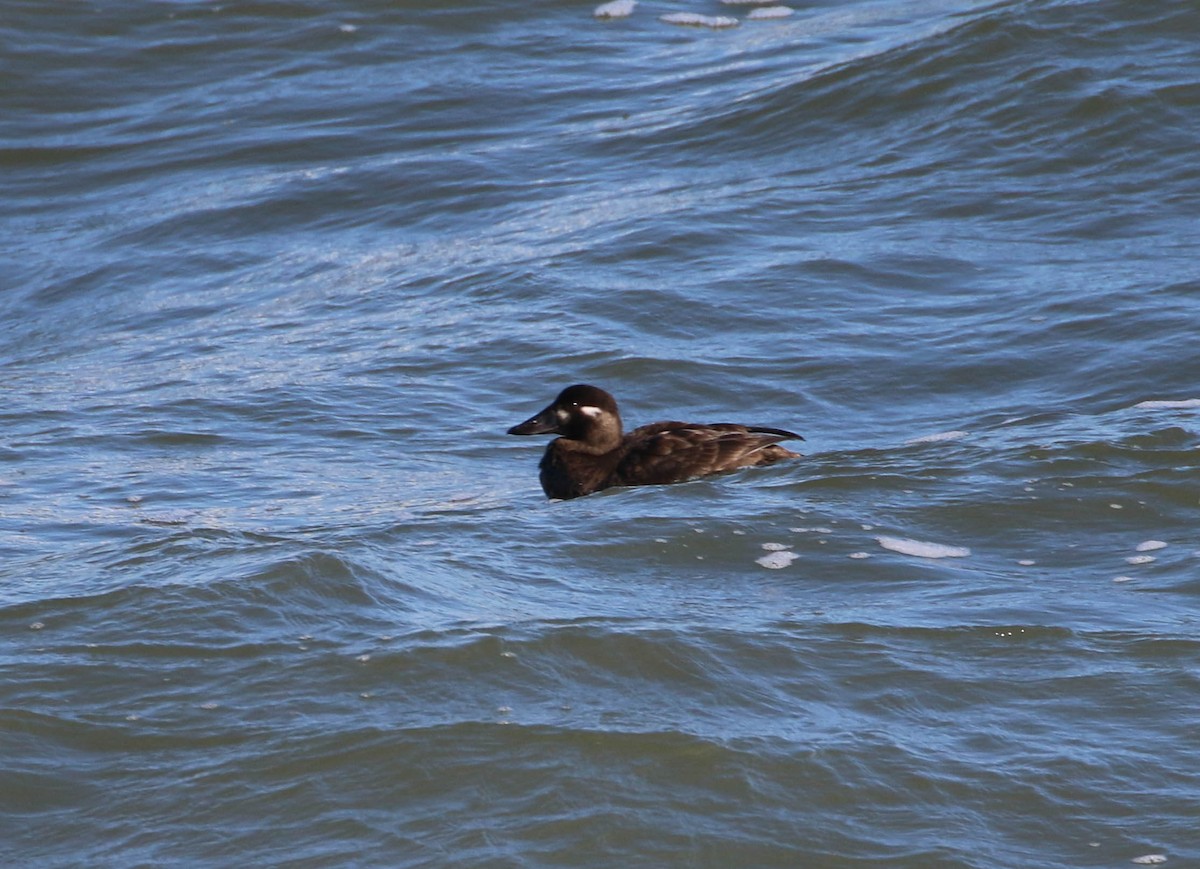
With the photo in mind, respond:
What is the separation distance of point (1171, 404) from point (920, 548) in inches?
98.3

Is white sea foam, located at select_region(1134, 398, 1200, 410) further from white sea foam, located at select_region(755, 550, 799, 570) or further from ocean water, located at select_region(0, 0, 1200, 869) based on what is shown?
white sea foam, located at select_region(755, 550, 799, 570)

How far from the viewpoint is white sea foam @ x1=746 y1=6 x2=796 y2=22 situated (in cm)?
1752

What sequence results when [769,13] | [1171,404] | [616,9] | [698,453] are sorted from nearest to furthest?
[698,453] → [1171,404] → [769,13] → [616,9]

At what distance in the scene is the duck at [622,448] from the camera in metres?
8.06

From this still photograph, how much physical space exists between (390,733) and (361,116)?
1113 cm

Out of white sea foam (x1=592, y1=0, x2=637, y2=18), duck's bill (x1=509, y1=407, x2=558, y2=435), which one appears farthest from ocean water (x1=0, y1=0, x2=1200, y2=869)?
duck's bill (x1=509, y1=407, x2=558, y2=435)

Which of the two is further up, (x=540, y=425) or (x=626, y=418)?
(x=540, y=425)

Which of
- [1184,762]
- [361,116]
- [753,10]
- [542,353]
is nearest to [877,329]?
[542,353]

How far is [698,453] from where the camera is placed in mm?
8039

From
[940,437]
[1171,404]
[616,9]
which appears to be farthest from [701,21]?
[940,437]

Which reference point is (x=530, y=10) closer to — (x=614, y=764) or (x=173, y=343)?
(x=173, y=343)

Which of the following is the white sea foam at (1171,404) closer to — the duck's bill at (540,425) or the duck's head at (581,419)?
the duck's head at (581,419)

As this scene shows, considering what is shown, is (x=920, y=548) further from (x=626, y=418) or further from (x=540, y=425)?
(x=626, y=418)

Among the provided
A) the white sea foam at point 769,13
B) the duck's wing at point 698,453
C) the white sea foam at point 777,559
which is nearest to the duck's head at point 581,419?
the duck's wing at point 698,453
